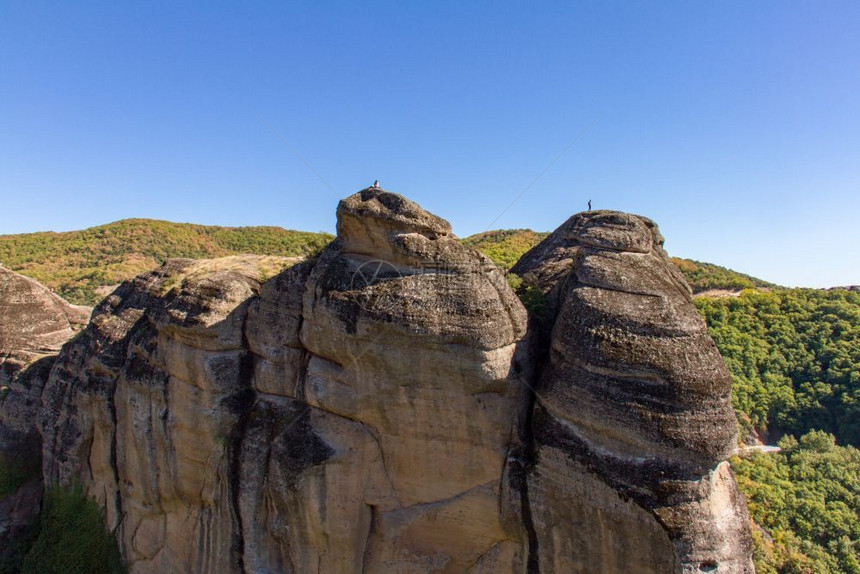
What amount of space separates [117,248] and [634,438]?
57829mm

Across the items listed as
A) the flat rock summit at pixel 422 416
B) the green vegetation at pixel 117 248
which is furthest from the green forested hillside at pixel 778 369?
the flat rock summit at pixel 422 416

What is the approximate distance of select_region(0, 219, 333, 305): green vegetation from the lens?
41438mm

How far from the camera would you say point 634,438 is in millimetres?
7461

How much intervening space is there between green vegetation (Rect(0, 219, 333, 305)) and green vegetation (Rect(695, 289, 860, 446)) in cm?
3477

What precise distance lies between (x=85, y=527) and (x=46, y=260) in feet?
156

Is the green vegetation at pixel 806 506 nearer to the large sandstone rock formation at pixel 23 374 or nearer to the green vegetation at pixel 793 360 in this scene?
the green vegetation at pixel 793 360

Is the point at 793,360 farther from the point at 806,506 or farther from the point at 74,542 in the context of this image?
the point at 74,542

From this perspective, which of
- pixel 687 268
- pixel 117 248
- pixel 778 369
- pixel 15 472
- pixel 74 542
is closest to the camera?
pixel 74 542

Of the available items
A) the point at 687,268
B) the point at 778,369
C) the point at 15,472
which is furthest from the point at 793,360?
the point at 15,472

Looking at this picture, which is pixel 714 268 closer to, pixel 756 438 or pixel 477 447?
pixel 756 438

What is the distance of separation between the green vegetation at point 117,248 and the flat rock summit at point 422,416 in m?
30.3

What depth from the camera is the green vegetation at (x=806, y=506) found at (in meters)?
16.8

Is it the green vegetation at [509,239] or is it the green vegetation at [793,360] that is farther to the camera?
the green vegetation at [509,239]

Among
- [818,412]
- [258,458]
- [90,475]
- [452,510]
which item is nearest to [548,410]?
[452,510]
